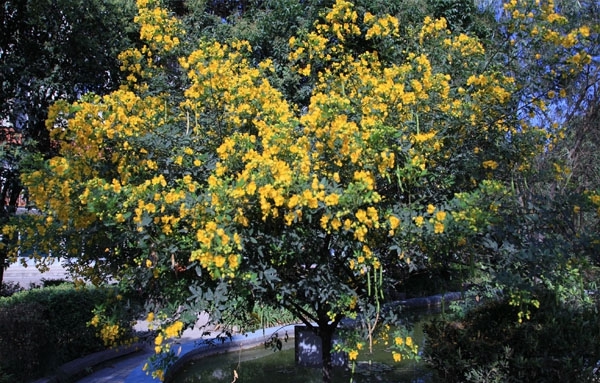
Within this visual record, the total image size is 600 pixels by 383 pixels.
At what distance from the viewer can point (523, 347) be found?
11.8ft

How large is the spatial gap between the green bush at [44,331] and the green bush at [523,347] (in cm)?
274

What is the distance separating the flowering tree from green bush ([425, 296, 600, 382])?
922 millimetres

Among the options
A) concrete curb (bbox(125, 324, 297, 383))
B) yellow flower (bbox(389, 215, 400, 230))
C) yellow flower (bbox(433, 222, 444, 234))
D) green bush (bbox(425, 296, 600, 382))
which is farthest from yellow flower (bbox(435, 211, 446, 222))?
concrete curb (bbox(125, 324, 297, 383))

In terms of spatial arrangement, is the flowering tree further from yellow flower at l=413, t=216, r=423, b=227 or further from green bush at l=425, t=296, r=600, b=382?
green bush at l=425, t=296, r=600, b=382

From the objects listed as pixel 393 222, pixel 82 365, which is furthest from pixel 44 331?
pixel 393 222

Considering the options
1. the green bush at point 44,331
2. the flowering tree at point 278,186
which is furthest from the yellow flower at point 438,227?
the green bush at point 44,331

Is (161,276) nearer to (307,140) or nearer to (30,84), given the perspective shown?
(307,140)

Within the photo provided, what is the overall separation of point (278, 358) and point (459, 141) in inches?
167

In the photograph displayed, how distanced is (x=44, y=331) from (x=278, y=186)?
3.94 meters

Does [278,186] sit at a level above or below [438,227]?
above

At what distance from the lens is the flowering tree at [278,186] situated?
2580mm

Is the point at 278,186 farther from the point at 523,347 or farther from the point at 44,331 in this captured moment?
the point at 44,331

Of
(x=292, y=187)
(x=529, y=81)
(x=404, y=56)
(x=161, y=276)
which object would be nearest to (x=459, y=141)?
(x=529, y=81)

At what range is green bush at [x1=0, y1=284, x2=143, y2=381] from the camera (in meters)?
4.72
